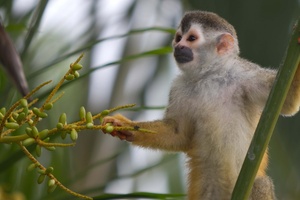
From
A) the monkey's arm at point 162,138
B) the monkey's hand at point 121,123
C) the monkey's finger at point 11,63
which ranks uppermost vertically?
the monkey's finger at point 11,63

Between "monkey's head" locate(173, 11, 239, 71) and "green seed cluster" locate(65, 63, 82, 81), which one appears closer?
"green seed cluster" locate(65, 63, 82, 81)

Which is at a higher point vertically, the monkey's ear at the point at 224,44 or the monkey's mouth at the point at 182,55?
the monkey's ear at the point at 224,44

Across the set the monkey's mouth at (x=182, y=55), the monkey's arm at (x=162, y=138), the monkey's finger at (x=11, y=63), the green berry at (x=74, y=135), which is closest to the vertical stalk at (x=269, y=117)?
the green berry at (x=74, y=135)

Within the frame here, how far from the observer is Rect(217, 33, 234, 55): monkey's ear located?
2871 mm

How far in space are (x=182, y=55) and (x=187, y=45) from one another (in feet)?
0.23

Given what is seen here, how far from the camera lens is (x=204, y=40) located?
2.95 meters

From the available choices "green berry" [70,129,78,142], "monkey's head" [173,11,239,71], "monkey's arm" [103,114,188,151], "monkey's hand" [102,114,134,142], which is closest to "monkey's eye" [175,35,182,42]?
"monkey's head" [173,11,239,71]

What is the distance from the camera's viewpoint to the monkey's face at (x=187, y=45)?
112 inches

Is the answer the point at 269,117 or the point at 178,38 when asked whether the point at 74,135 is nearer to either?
the point at 269,117

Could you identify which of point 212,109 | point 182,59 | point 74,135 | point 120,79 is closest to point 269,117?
point 74,135

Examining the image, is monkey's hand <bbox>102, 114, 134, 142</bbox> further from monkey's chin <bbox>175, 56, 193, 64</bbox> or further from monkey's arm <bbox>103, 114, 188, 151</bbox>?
monkey's chin <bbox>175, 56, 193, 64</bbox>

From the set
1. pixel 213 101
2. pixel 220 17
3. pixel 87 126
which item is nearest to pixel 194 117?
pixel 213 101

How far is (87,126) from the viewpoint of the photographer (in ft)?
4.47

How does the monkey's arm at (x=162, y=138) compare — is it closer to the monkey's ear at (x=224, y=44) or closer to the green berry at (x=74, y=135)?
the monkey's ear at (x=224, y=44)
